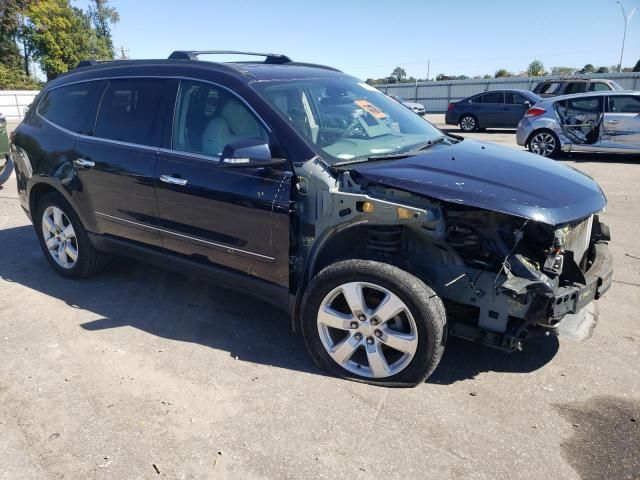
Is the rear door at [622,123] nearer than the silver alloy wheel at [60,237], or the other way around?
the silver alloy wheel at [60,237]

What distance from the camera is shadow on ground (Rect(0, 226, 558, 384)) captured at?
340 cm

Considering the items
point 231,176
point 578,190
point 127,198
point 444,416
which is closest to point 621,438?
point 444,416

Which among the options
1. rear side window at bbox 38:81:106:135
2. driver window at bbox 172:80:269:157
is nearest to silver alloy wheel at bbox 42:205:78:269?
rear side window at bbox 38:81:106:135

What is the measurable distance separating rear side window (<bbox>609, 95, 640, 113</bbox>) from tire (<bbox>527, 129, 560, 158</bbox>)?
1214 millimetres

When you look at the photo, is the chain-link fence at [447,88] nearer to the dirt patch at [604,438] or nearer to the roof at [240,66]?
the roof at [240,66]

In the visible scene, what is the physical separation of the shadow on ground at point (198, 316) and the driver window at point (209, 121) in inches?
39.5

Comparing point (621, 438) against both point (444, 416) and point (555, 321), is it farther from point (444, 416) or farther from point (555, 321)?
point (444, 416)

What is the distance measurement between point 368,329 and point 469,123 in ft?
58.3

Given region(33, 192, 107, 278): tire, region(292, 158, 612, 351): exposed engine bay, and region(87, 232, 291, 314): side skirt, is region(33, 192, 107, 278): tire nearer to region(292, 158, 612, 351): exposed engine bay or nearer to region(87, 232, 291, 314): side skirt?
region(87, 232, 291, 314): side skirt

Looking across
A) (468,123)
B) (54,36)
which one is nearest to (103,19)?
(54,36)

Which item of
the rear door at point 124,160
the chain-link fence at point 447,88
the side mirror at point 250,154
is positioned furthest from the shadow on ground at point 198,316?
the chain-link fence at point 447,88

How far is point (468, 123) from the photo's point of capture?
1939cm

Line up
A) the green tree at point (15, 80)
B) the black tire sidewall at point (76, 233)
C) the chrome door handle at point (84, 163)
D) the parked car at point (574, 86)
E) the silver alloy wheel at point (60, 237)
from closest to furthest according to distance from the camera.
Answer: the chrome door handle at point (84, 163) < the black tire sidewall at point (76, 233) < the silver alloy wheel at point (60, 237) < the parked car at point (574, 86) < the green tree at point (15, 80)

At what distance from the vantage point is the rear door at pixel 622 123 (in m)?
10.8
